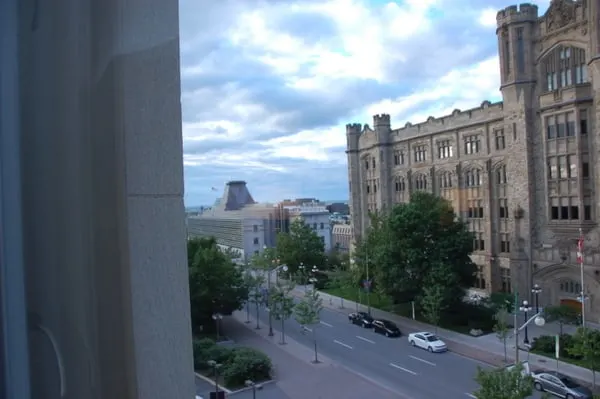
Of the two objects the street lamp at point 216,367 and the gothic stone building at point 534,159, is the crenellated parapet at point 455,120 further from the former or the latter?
the street lamp at point 216,367

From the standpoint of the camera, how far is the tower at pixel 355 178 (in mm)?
24188

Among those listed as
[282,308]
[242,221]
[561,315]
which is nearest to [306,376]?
[282,308]

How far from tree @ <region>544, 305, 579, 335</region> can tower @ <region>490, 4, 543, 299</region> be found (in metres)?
2.97

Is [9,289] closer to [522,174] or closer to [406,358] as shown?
[406,358]

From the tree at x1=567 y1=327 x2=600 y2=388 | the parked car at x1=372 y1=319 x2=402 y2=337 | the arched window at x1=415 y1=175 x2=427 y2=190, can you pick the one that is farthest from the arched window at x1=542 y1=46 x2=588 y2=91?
the parked car at x1=372 y1=319 x2=402 y2=337

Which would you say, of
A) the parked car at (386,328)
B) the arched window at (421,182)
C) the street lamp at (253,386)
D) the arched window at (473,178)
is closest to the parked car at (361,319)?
the parked car at (386,328)

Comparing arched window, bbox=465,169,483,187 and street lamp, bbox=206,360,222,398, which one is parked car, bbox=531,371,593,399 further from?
arched window, bbox=465,169,483,187

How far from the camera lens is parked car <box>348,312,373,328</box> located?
15047mm

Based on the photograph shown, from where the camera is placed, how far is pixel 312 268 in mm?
23047

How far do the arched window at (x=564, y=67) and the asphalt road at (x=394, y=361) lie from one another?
8984 mm

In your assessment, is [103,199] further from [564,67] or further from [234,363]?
[564,67]

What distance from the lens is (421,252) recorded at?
14.9 meters

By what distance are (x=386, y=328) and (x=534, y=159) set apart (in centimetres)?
728

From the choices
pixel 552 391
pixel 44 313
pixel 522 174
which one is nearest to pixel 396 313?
pixel 522 174
